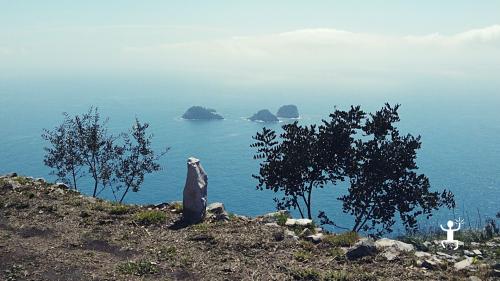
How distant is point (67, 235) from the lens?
1822cm

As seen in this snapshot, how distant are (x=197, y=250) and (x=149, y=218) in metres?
4.00

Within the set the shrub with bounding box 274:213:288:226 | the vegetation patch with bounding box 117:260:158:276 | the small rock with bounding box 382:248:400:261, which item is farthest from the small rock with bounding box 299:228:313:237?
the vegetation patch with bounding box 117:260:158:276

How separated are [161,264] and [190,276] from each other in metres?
1.37

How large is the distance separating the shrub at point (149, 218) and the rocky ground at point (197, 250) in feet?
0.14

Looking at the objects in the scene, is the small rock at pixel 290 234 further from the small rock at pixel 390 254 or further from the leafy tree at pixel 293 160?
the leafy tree at pixel 293 160

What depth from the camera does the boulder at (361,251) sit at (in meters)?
15.6

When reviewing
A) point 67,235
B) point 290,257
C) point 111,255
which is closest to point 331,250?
point 290,257

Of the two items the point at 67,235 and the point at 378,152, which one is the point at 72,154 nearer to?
the point at 67,235

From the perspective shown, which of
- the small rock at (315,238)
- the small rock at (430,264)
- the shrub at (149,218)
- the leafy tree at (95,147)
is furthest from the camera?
the leafy tree at (95,147)

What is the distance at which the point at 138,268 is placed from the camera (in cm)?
1483

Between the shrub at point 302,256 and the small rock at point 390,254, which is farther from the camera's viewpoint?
the shrub at point 302,256

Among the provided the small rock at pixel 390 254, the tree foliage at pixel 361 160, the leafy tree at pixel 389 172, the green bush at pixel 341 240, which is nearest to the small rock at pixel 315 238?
the green bush at pixel 341 240

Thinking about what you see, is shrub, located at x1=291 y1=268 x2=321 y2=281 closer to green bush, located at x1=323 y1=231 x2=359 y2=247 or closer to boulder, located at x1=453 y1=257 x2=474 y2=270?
green bush, located at x1=323 y1=231 x2=359 y2=247

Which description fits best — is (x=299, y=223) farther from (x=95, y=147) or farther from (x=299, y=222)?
(x=95, y=147)
